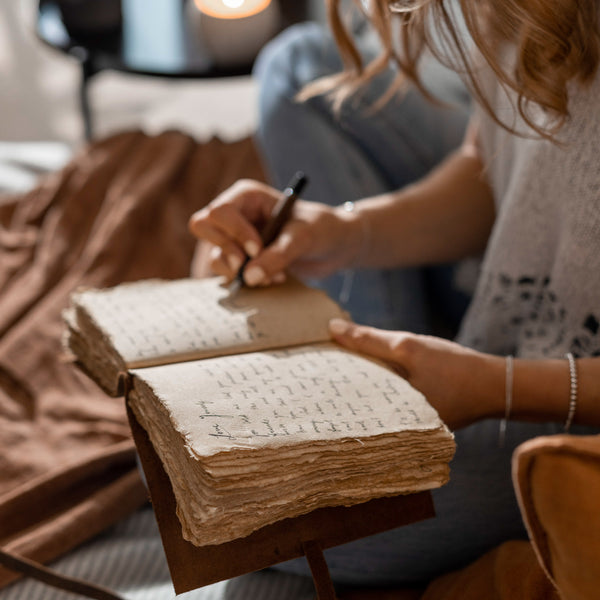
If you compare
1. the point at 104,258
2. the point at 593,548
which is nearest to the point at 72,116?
the point at 104,258

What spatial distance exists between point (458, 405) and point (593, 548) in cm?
22

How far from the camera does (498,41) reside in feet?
2.08

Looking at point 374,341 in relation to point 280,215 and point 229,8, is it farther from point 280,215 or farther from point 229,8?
point 229,8

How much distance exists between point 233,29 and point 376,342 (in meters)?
1.11

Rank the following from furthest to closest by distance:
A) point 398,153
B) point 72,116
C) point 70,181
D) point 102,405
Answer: point 72,116, point 70,181, point 398,153, point 102,405

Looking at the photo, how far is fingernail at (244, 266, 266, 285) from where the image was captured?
669 millimetres

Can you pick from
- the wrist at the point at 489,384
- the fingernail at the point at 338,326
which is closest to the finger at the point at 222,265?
the fingernail at the point at 338,326

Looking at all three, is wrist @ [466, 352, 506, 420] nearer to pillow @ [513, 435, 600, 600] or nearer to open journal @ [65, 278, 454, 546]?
open journal @ [65, 278, 454, 546]

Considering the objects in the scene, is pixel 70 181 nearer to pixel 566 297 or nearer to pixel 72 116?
pixel 566 297

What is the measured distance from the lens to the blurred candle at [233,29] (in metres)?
1.48

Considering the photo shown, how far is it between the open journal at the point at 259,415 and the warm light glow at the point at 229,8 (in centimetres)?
104

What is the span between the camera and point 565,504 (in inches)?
14.5

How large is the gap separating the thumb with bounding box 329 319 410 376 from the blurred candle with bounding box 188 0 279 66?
1.07 m

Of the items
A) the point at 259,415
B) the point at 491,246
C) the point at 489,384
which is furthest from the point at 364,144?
the point at 259,415
